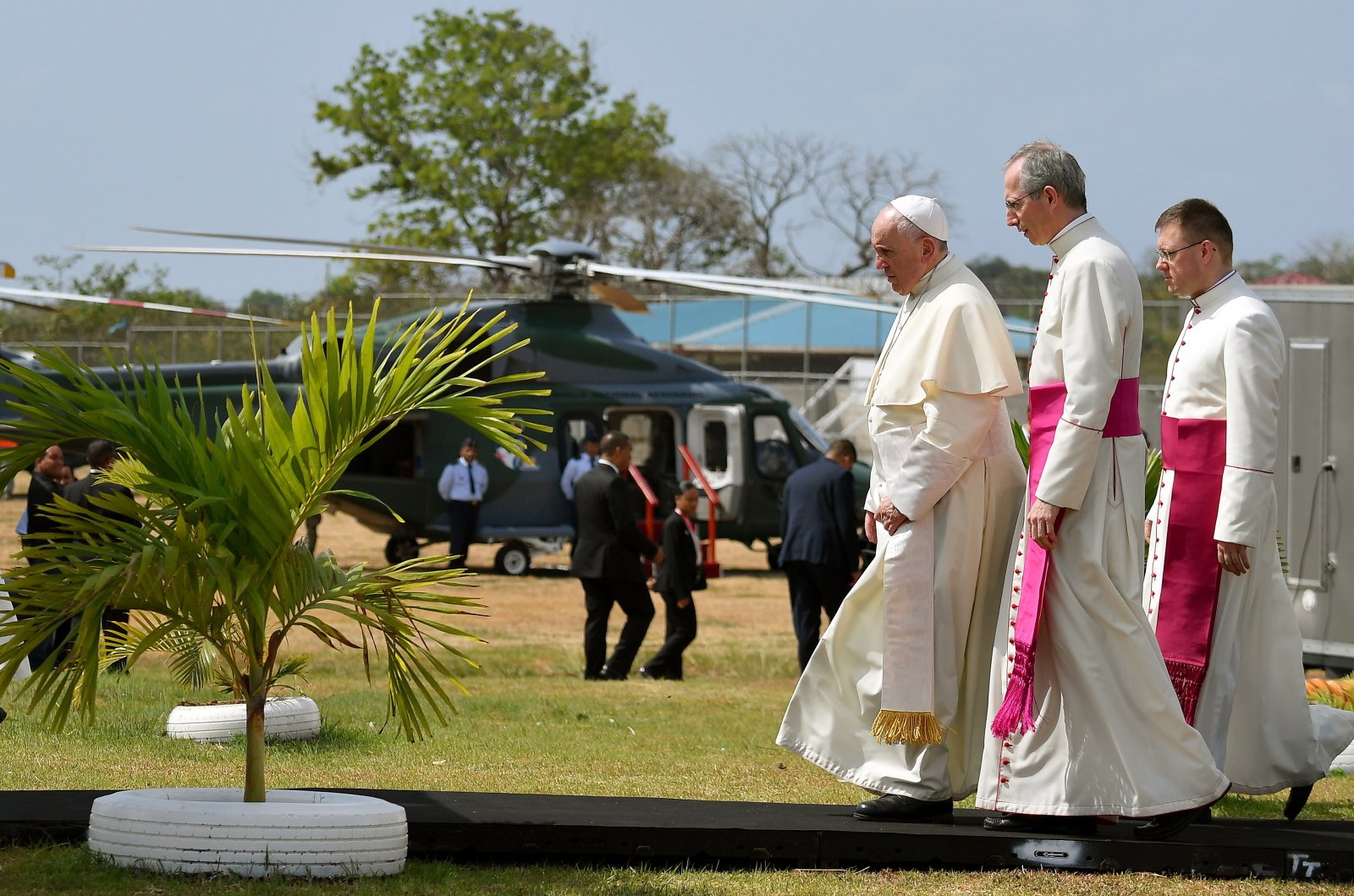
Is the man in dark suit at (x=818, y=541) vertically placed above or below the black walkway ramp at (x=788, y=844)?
above

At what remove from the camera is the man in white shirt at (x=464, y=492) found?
20062mm

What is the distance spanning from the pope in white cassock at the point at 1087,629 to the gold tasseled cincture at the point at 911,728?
18cm

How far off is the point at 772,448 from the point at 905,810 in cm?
1632

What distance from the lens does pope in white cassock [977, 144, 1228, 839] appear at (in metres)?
4.75

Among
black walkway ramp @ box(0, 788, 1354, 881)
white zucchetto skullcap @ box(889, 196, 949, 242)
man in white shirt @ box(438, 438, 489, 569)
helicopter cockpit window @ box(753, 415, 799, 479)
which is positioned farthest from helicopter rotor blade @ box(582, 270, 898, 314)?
black walkway ramp @ box(0, 788, 1354, 881)

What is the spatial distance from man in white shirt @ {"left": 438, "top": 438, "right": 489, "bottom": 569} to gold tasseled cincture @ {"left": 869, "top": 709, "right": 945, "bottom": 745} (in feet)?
50.3

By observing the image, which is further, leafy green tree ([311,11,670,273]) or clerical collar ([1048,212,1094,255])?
leafy green tree ([311,11,670,273])

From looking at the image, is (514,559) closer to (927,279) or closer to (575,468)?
(575,468)

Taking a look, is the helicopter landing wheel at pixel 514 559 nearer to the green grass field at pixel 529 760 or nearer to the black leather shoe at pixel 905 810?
the green grass field at pixel 529 760

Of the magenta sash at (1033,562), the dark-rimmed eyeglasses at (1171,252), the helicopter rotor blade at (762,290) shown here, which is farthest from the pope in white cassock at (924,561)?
the helicopter rotor blade at (762,290)

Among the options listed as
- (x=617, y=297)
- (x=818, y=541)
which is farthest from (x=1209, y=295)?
(x=617, y=297)

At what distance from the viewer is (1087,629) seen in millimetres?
4797

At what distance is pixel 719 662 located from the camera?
42.5 feet

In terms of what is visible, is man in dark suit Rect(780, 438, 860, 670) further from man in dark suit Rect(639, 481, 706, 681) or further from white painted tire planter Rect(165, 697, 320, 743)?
white painted tire planter Rect(165, 697, 320, 743)
